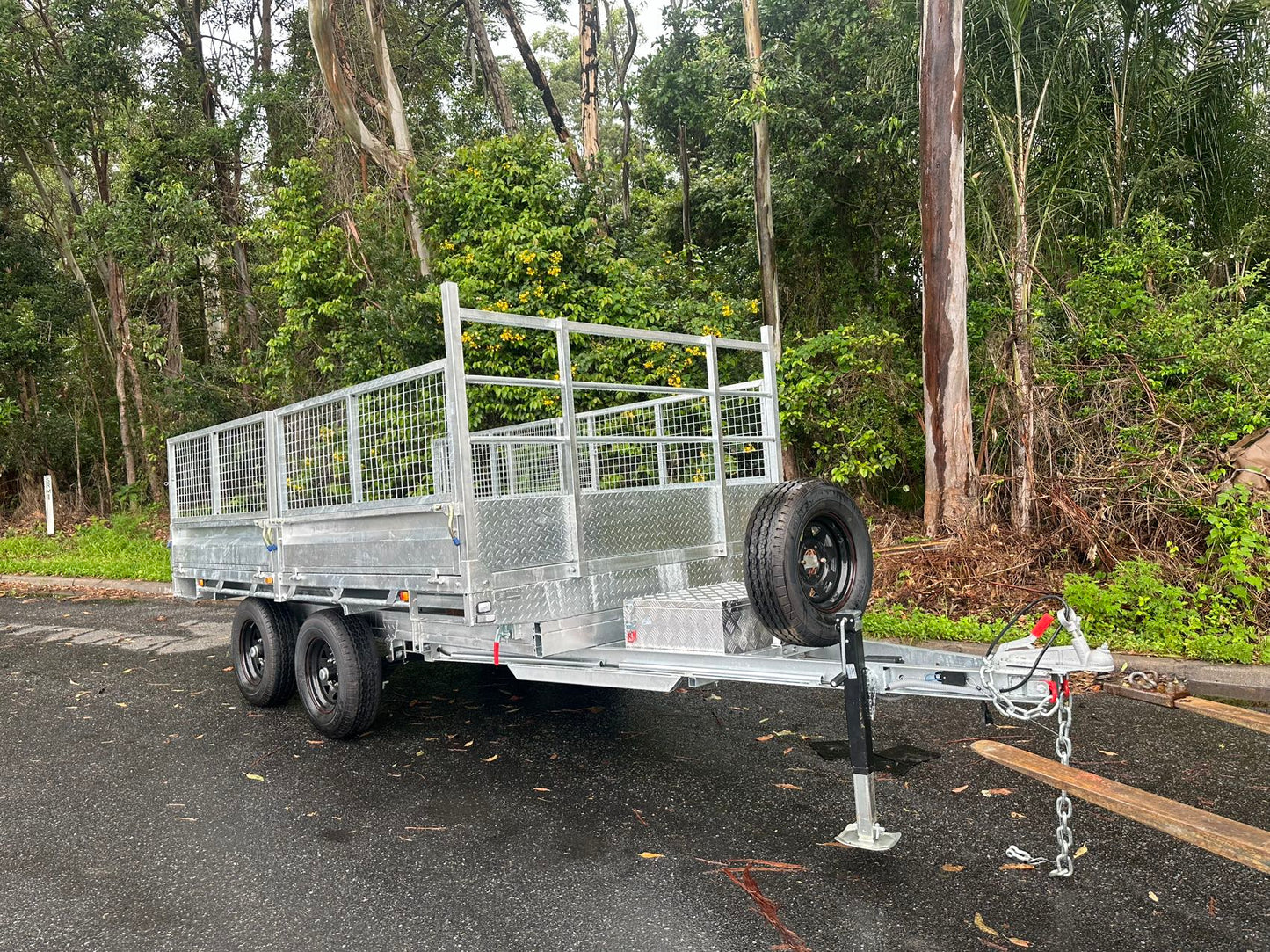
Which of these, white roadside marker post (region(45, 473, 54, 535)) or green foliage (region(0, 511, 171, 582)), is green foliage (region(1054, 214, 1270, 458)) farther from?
white roadside marker post (region(45, 473, 54, 535))

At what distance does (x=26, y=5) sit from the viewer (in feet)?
70.8

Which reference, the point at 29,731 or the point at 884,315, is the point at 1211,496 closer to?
the point at 884,315

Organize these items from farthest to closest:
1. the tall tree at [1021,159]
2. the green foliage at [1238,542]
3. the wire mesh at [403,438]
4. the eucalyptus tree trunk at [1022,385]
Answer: the tall tree at [1021,159]
the eucalyptus tree trunk at [1022,385]
the green foliage at [1238,542]
the wire mesh at [403,438]

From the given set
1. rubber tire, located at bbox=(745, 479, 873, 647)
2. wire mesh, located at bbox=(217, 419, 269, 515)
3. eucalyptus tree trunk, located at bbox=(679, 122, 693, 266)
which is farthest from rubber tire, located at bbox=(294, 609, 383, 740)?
eucalyptus tree trunk, located at bbox=(679, 122, 693, 266)

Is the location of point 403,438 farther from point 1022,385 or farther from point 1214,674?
point 1022,385

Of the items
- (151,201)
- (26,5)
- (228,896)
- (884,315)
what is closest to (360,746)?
(228,896)

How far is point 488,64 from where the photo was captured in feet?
56.6

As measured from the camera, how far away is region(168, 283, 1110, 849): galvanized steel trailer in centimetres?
422

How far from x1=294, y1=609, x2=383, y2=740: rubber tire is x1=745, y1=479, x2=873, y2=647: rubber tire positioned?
2.52 meters

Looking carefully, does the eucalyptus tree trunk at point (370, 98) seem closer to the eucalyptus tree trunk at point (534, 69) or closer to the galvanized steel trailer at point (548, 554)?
the eucalyptus tree trunk at point (534, 69)

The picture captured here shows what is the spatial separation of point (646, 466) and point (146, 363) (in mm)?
20702

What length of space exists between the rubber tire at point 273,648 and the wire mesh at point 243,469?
68 centimetres

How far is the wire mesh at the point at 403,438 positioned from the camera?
4773 mm

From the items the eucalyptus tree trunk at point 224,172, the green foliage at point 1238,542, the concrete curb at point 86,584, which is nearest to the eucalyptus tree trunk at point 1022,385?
the green foliage at point 1238,542
